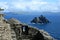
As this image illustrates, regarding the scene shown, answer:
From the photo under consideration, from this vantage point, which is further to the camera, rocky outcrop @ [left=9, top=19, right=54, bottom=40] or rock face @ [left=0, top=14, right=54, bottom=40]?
rocky outcrop @ [left=9, top=19, right=54, bottom=40]

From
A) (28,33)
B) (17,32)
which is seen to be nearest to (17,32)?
(17,32)

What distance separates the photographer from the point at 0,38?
8422 mm

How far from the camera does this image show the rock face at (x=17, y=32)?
8.62m

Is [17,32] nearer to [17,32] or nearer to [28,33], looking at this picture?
[17,32]

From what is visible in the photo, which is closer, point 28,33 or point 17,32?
point 17,32

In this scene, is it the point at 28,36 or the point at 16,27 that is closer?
the point at 16,27

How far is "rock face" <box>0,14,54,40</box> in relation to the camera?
340 inches

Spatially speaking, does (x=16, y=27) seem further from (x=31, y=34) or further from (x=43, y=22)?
(x=43, y=22)

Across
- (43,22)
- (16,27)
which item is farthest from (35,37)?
(43,22)

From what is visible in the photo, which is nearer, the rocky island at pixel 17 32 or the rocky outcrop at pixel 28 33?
the rocky island at pixel 17 32

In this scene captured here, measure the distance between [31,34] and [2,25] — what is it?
911 centimetres

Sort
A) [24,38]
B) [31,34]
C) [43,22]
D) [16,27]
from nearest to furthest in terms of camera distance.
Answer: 1. [16,27]
2. [24,38]
3. [31,34]
4. [43,22]

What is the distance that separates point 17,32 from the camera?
16250 millimetres

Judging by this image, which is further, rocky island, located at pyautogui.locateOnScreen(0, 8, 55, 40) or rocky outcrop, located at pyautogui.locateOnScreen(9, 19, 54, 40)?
rocky outcrop, located at pyautogui.locateOnScreen(9, 19, 54, 40)
